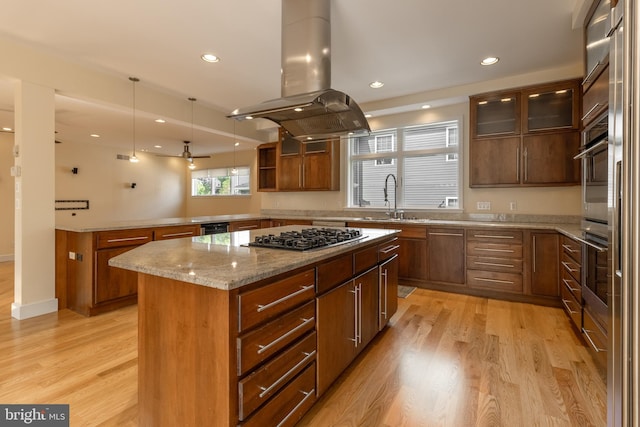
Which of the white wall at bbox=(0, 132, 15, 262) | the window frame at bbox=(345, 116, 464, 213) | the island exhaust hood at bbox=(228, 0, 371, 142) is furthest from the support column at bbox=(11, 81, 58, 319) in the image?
the white wall at bbox=(0, 132, 15, 262)

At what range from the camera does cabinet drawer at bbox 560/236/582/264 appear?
8.55 ft

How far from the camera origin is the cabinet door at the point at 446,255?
3.99 metres

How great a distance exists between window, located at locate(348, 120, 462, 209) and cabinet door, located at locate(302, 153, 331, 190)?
1.42 ft

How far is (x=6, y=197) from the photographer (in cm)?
629

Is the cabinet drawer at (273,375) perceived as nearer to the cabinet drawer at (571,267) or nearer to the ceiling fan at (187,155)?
the cabinet drawer at (571,267)

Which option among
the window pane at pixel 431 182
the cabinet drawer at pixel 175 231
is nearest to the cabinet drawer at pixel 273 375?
the cabinet drawer at pixel 175 231

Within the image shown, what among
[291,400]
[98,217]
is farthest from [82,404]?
[98,217]

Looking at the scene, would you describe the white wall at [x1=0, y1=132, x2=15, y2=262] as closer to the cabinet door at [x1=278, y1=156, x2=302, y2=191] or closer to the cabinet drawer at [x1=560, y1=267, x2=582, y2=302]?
the cabinet door at [x1=278, y1=156, x2=302, y2=191]

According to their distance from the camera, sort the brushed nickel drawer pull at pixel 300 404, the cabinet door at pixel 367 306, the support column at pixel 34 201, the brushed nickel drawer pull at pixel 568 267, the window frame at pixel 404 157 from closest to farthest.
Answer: the brushed nickel drawer pull at pixel 300 404, the cabinet door at pixel 367 306, the brushed nickel drawer pull at pixel 568 267, the support column at pixel 34 201, the window frame at pixel 404 157

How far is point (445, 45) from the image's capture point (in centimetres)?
312

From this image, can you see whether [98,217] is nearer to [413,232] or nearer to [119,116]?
[119,116]

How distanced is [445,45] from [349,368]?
308 centimetres

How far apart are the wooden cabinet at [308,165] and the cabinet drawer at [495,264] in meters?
2.43

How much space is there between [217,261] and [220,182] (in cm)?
798
